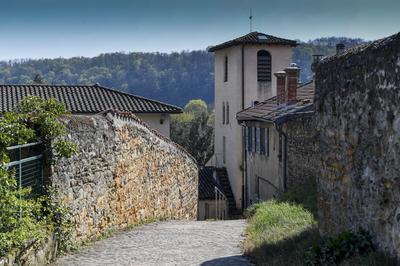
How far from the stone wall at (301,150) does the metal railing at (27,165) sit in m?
9.36

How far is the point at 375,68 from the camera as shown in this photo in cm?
745

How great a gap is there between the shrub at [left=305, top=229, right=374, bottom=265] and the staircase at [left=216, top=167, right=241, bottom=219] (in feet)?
93.3

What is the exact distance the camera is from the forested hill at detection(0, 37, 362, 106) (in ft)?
453

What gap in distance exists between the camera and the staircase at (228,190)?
37.8 metres

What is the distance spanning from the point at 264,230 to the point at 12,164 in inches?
219

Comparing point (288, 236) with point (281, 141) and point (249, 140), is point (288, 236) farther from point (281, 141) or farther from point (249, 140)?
point (249, 140)

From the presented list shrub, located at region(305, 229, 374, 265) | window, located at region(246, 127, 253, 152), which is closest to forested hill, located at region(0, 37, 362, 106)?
window, located at region(246, 127, 253, 152)

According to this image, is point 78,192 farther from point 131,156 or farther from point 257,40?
point 257,40

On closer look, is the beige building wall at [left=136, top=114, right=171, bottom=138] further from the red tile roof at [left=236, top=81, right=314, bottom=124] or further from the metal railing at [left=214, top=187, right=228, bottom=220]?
the metal railing at [left=214, top=187, right=228, bottom=220]

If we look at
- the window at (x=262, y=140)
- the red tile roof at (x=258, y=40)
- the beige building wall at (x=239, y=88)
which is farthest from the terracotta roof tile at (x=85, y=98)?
the red tile roof at (x=258, y=40)

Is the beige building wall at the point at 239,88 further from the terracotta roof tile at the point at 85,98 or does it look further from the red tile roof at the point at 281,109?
the red tile roof at the point at 281,109

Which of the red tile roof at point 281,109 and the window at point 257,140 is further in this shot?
the window at point 257,140

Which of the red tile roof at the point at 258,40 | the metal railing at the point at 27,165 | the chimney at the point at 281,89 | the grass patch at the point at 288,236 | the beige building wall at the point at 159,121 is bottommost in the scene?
the grass patch at the point at 288,236

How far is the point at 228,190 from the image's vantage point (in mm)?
40438
